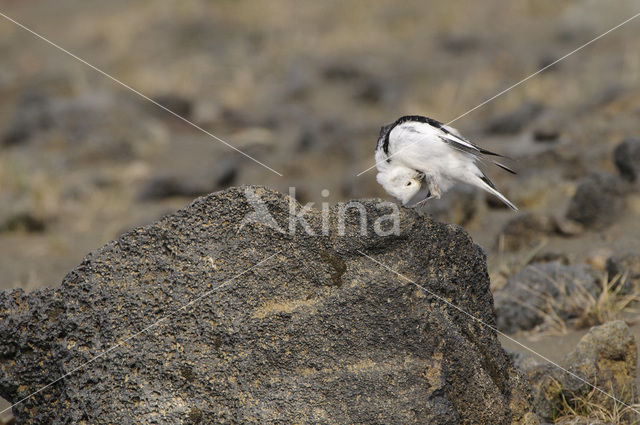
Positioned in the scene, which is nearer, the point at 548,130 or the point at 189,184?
the point at 548,130

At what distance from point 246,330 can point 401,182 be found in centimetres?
140

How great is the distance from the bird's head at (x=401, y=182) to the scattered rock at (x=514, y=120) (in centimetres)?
607

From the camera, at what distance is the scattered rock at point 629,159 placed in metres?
6.87

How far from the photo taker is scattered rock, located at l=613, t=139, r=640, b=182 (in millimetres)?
6867

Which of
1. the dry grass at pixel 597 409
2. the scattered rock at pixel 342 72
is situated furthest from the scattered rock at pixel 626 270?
the scattered rock at pixel 342 72

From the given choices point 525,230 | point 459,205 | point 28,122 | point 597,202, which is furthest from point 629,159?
point 28,122

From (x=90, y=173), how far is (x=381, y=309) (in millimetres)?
8895

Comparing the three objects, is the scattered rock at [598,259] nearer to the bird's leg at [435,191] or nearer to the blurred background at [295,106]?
the blurred background at [295,106]

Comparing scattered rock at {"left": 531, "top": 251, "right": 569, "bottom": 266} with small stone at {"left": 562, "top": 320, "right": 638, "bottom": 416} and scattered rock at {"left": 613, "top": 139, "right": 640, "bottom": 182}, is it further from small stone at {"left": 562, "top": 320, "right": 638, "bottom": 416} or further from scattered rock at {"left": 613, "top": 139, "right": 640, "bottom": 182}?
small stone at {"left": 562, "top": 320, "right": 638, "bottom": 416}

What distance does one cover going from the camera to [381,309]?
3045 millimetres

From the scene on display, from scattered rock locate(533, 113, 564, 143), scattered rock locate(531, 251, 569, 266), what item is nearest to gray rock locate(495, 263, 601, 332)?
scattered rock locate(531, 251, 569, 266)

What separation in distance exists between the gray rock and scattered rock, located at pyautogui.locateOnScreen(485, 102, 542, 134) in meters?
4.88

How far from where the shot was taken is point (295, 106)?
43.4ft

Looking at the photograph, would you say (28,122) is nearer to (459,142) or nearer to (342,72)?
(342,72)
